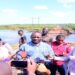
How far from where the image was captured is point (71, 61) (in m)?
5.23

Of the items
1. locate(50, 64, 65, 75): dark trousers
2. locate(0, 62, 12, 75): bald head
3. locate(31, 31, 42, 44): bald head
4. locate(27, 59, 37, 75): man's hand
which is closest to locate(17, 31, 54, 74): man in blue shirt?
locate(31, 31, 42, 44): bald head

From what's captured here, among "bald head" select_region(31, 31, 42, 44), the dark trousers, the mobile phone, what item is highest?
"bald head" select_region(31, 31, 42, 44)

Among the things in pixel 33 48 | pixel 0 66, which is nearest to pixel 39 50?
pixel 33 48

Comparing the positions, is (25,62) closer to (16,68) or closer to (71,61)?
(16,68)

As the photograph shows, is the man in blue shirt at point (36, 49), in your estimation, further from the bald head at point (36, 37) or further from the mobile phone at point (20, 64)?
the mobile phone at point (20, 64)

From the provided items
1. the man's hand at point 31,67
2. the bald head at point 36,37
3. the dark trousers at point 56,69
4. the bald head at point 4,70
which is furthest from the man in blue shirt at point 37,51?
the bald head at point 4,70

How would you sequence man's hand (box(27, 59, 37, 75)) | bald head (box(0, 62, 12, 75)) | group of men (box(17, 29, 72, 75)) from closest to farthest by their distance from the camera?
bald head (box(0, 62, 12, 75)) → man's hand (box(27, 59, 37, 75)) → group of men (box(17, 29, 72, 75))

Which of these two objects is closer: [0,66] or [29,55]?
[0,66]

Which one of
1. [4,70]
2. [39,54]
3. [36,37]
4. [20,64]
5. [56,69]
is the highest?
[4,70]

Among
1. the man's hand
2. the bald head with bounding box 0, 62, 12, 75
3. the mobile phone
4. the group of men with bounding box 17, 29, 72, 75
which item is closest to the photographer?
the bald head with bounding box 0, 62, 12, 75

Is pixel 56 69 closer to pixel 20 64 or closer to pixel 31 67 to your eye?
pixel 20 64

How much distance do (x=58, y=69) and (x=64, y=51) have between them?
115 centimetres

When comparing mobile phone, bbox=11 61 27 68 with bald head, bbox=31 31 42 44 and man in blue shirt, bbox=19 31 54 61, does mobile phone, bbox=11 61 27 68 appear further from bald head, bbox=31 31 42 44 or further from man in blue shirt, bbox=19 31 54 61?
bald head, bbox=31 31 42 44

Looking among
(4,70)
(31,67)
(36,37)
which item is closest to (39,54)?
(36,37)
